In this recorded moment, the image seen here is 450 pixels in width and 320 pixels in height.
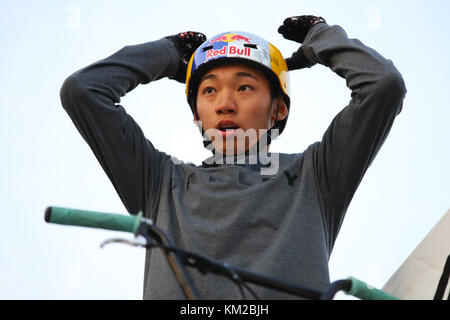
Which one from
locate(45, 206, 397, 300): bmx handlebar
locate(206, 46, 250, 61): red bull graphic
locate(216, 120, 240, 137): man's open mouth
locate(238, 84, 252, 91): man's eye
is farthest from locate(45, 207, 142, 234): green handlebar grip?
locate(206, 46, 250, 61): red bull graphic

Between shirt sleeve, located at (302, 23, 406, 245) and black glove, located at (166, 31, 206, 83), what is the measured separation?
124cm

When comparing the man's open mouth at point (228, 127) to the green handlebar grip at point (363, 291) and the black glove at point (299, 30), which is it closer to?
the black glove at point (299, 30)

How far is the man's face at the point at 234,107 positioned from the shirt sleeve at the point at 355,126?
473mm

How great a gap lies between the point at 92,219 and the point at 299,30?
253 cm

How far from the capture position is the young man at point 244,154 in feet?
10.2

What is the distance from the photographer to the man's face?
12.4ft

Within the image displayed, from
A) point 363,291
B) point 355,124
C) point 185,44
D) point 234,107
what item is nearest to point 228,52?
point 234,107

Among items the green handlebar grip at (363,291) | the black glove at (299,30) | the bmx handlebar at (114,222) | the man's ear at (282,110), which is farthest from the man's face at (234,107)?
the bmx handlebar at (114,222)

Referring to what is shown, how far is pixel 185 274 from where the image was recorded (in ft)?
6.99

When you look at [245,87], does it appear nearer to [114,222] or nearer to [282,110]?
[282,110]

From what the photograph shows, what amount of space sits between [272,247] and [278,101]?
1390mm

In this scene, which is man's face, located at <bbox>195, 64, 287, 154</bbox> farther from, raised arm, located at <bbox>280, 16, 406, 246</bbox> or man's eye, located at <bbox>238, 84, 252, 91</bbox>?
raised arm, located at <bbox>280, 16, 406, 246</bbox>

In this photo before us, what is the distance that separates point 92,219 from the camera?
2121 millimetres

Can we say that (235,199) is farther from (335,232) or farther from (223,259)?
(335,232)
